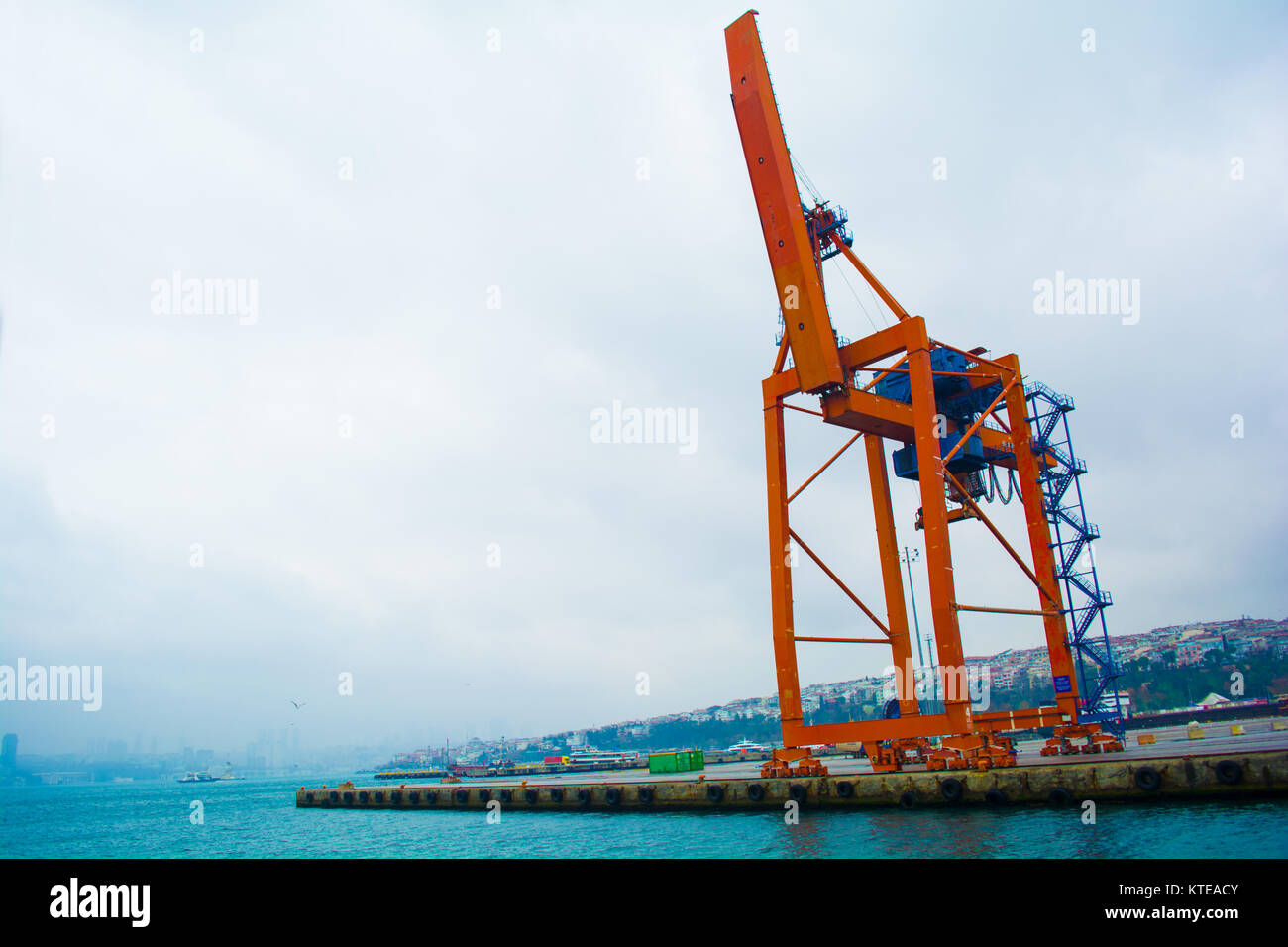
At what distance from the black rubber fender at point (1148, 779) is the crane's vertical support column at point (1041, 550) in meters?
6.81

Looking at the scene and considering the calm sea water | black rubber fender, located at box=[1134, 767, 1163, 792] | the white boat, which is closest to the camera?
the calm sea water

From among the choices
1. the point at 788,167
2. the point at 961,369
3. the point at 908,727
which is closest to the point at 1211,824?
the point at 908,727

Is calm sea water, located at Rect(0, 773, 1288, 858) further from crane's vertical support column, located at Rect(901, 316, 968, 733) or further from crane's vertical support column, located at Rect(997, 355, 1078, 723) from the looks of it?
crane's vertical support column, located at Rect(997, 355, 1078, 723)

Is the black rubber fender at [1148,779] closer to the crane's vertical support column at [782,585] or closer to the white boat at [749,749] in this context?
the crane's vertical support column at [782,585]

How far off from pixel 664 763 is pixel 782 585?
2385cm

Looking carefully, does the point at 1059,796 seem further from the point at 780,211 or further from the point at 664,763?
the point at 664,763

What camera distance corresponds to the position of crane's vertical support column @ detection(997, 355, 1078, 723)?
24.3 m

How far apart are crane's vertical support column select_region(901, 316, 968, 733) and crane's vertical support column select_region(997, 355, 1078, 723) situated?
6016 millimetres

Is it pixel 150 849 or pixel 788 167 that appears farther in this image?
pixel 150 849

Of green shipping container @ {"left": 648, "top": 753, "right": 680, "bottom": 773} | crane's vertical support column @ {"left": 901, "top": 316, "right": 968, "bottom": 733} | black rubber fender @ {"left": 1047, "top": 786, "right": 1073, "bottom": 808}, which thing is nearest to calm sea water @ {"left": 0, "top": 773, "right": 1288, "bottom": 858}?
black rubber fender @ {"left": 1047, "top": 786, "right": 1073, "bottom": 808}
